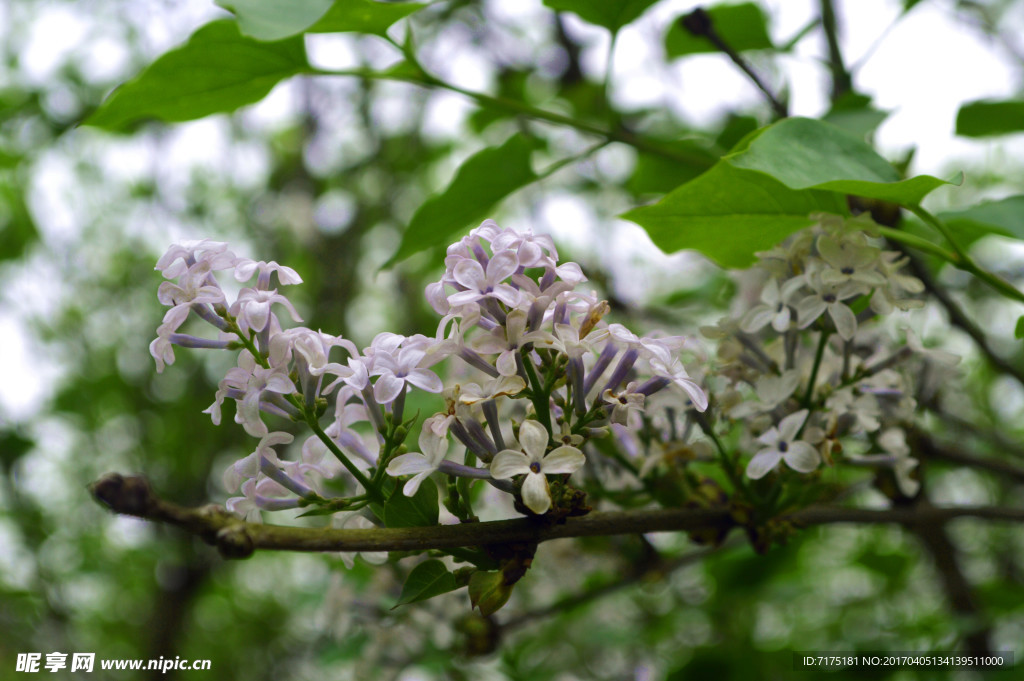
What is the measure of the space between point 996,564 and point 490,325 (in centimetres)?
393

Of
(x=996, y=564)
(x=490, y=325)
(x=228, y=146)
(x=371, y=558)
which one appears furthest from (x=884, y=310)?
(x=228, y=146)

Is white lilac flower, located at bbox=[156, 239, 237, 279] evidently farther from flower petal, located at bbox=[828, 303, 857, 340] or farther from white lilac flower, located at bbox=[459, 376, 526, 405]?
flower petal, located at bbox=[828, 303, 857, 340]

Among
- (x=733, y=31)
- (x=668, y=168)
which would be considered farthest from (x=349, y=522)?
(x=733, y=31)

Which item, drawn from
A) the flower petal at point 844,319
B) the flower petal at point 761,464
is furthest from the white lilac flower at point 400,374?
the flower petal at point 844,319


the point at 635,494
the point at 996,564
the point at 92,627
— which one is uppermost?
the point at 635,494

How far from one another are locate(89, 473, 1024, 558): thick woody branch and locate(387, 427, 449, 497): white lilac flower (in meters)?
0.07

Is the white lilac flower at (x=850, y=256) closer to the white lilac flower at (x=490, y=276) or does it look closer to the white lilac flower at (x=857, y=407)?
the white lilac flower at (x=857, y=407)

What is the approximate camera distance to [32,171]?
5000mm

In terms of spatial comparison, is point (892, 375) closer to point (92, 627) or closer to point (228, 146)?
point (228, 146)

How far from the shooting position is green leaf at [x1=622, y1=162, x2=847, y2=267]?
1.23 m

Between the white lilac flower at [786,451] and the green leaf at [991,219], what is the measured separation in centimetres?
46

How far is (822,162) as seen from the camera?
1131mm

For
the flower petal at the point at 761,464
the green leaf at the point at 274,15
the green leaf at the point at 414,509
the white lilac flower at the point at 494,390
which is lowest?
the flower petal at the point at 761,464

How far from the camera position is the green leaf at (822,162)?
3.45ft
